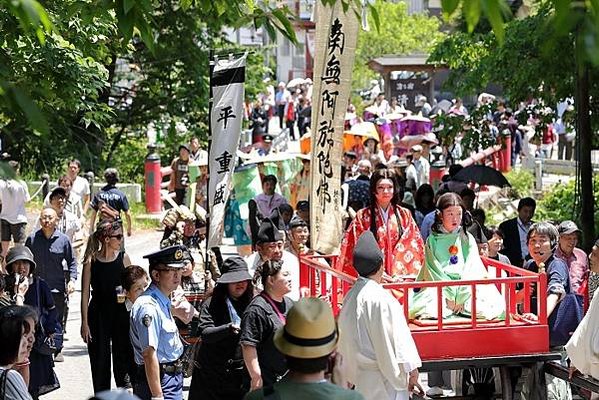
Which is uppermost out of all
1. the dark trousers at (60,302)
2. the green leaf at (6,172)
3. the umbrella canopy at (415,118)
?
the green leaf at (6,172)

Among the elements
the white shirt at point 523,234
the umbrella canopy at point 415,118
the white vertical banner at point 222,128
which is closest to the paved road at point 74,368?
the white vertical banner at point 222,128

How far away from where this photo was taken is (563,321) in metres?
10.4

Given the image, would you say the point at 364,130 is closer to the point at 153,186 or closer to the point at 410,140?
the point at 410,140

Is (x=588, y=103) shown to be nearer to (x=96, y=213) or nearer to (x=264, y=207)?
(x=264, y=207)

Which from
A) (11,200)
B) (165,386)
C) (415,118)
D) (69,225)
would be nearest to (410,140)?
(415,118)

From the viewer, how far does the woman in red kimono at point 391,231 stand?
10719 millimetres

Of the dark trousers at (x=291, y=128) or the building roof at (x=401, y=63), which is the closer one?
the building roof at (x=401, y=63)

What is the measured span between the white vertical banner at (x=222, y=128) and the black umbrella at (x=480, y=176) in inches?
224

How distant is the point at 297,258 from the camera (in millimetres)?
11625

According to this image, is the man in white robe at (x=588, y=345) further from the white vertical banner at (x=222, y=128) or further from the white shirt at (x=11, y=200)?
the white shirt at (x=11, y=200)

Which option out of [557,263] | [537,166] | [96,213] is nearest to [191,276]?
[557,263]

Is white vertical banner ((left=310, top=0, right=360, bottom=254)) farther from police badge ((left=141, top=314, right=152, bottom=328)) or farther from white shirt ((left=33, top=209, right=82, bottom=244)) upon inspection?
white shirt ((left=33, top=209, right=82, bottom=244))

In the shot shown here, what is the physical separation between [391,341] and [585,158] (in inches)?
342

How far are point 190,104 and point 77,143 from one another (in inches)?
98.2
